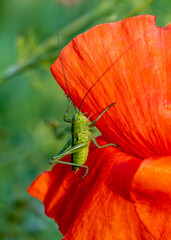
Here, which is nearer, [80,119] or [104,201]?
[104,201]

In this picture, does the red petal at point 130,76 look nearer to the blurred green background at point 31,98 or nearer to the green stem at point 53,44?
the blurred green background at point 31,98

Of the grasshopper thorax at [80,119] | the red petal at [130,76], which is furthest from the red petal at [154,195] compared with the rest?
the grasshopper thorax at [80,119]

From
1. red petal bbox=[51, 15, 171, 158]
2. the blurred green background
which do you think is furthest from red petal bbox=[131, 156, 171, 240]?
the blurred green background

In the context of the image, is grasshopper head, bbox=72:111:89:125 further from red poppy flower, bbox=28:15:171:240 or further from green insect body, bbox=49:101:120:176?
red poppy flower, bbox=28:15:171:240

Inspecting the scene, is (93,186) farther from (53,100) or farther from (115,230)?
(53,100)

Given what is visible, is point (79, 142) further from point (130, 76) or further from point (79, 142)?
point (130, 76)

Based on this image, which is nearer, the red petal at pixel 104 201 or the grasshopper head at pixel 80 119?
the red petal at pixel 104 201

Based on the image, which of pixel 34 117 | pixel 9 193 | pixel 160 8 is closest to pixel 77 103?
pixel 160 8

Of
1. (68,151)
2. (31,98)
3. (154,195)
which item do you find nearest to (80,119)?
(68,151)
